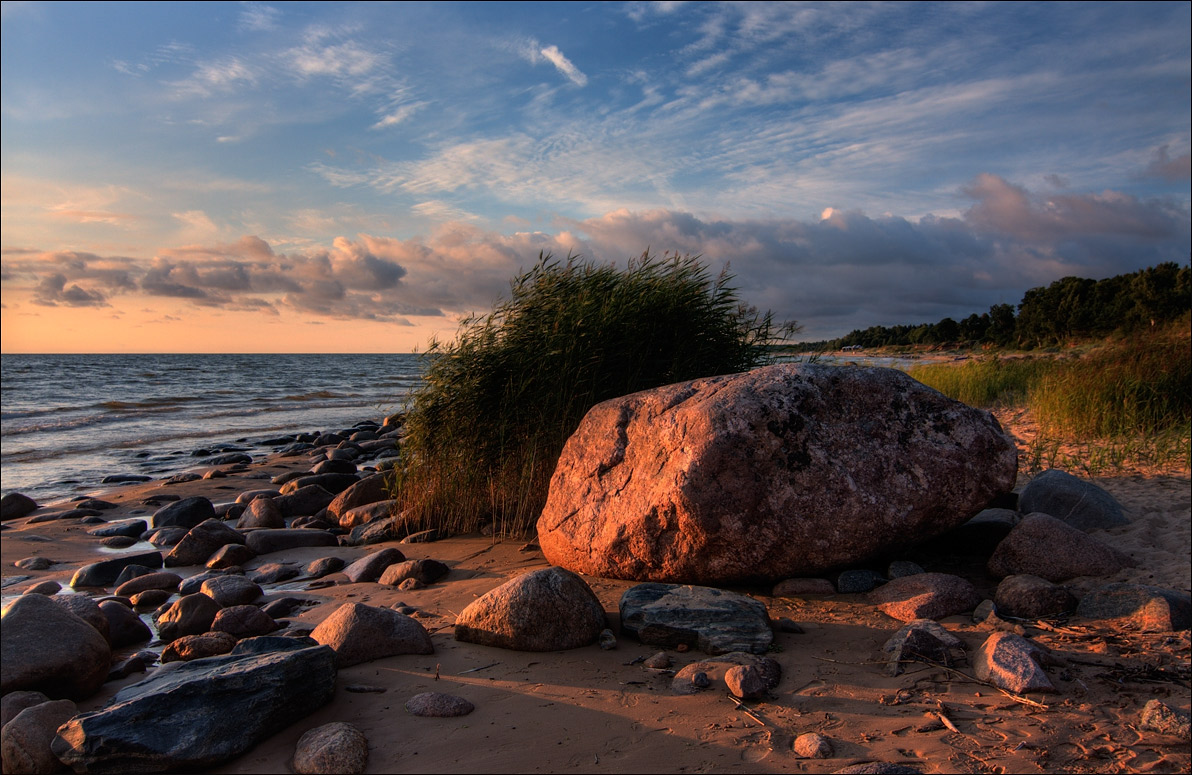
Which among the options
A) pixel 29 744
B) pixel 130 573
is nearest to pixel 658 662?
pixel 29 744

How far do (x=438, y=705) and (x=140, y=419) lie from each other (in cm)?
2282

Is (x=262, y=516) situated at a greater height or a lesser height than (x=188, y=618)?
lesser

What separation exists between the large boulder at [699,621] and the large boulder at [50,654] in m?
3.64

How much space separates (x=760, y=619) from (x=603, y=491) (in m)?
1.99

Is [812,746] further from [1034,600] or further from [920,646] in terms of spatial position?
[1034,600]

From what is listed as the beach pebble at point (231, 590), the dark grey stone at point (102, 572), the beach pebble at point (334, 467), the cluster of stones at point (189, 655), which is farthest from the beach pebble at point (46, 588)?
the beach pebble at point (334, 467)

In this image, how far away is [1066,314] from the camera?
3856 cm

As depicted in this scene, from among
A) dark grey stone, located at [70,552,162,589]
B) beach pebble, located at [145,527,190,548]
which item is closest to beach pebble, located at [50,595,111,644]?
dark grey stone, located at [70,552,162,589]

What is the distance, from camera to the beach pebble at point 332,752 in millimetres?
3348

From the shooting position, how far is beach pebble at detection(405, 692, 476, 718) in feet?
12.6

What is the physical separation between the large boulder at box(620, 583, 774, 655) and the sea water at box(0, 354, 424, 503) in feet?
16.1

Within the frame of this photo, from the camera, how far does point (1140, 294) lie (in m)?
33.5

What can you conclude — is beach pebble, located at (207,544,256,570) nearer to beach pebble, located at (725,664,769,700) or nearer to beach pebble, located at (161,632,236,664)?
beach pebble, located at (161,632,236,664)

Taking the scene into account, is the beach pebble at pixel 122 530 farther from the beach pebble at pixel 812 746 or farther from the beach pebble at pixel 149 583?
the beach pebble at pixel 812 746
